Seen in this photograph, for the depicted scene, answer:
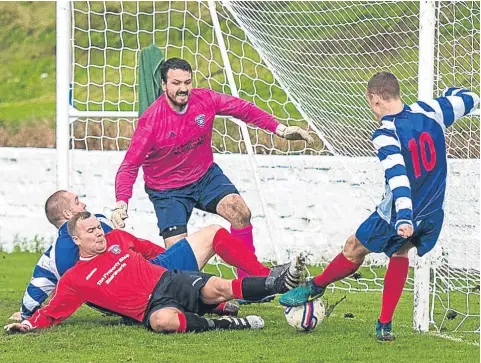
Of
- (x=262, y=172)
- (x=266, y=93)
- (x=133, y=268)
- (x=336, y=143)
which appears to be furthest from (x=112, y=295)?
(x=266, y=93)

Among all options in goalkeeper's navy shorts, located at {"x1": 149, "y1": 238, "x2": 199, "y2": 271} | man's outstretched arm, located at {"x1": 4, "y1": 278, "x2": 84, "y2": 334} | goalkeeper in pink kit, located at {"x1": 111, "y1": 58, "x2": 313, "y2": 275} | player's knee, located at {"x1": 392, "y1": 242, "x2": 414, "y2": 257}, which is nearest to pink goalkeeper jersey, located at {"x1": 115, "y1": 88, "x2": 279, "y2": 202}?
goalkeeper in pink kit, located at {"x1": 111, "y1": 58, "x2": 313, "y2": 275}

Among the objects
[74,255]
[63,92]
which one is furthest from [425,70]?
[63,92]

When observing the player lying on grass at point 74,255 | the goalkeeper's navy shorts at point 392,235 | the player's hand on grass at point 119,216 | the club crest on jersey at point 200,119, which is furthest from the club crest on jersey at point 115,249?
the goalkeeper's navy shorts at point 392,235

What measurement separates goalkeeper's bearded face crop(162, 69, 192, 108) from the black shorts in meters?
1.54

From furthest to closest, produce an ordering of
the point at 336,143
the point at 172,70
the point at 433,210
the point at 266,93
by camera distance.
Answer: the point at 266,93 < the point at 336,143 < the point at 172,70 < the point at 433,210

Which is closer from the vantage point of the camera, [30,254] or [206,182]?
[206,182]

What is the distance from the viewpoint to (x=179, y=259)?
8.05 metres

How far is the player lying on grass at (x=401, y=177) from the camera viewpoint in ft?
22.5

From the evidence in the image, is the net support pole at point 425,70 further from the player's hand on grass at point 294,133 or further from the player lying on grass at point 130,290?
the player lying on grass at point 130,290

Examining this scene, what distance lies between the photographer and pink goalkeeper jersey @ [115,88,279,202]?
862 cm

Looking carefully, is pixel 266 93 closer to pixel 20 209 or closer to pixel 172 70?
pixel 20 209

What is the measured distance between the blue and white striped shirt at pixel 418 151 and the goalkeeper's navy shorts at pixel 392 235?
0.04 metres

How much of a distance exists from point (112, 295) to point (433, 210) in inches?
81.6

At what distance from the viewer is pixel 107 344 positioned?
7188mm
